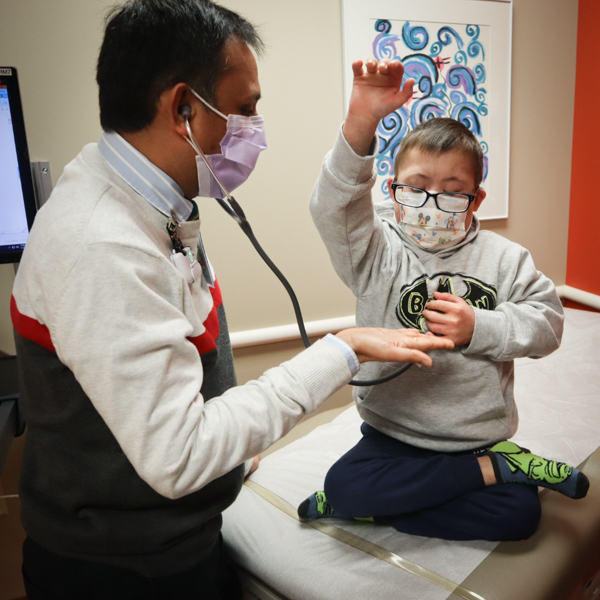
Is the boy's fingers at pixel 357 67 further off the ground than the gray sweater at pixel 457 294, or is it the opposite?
the boy's fingers at pixel 357 67

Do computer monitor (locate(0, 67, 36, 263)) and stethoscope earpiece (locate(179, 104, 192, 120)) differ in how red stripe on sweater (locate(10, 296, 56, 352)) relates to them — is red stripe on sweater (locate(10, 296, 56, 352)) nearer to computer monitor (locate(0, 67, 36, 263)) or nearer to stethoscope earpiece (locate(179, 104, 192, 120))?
stethoscope earpiece (locate(179, 104, 192, 120))

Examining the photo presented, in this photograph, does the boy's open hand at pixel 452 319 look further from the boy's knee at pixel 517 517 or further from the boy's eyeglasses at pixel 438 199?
the boy's knee at pixel 517 517

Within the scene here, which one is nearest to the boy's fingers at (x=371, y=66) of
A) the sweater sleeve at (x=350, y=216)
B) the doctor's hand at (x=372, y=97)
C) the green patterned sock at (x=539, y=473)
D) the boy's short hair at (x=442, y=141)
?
the doctor's hand at (x=372, y=97)

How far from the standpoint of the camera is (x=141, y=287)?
0.67m

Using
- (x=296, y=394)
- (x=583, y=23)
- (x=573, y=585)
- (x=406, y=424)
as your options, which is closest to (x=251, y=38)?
(x=296, y=394)

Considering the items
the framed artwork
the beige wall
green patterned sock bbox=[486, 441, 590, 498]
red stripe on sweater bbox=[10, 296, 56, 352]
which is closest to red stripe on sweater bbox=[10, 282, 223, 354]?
red stripe on sweater bbox=[10, 296, 56, 352]

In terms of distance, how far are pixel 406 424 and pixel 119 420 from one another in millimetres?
665

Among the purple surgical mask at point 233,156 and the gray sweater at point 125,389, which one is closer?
the gray sweater at point 125,389

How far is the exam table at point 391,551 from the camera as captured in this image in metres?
1.00

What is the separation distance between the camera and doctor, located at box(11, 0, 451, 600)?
26.0 inches

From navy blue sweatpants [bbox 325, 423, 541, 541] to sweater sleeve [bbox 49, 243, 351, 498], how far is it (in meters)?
0.47

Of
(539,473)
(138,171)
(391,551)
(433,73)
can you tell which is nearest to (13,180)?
(138,171)

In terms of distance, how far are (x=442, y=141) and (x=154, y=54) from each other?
593mm

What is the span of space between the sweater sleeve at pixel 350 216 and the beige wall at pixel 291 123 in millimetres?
854
